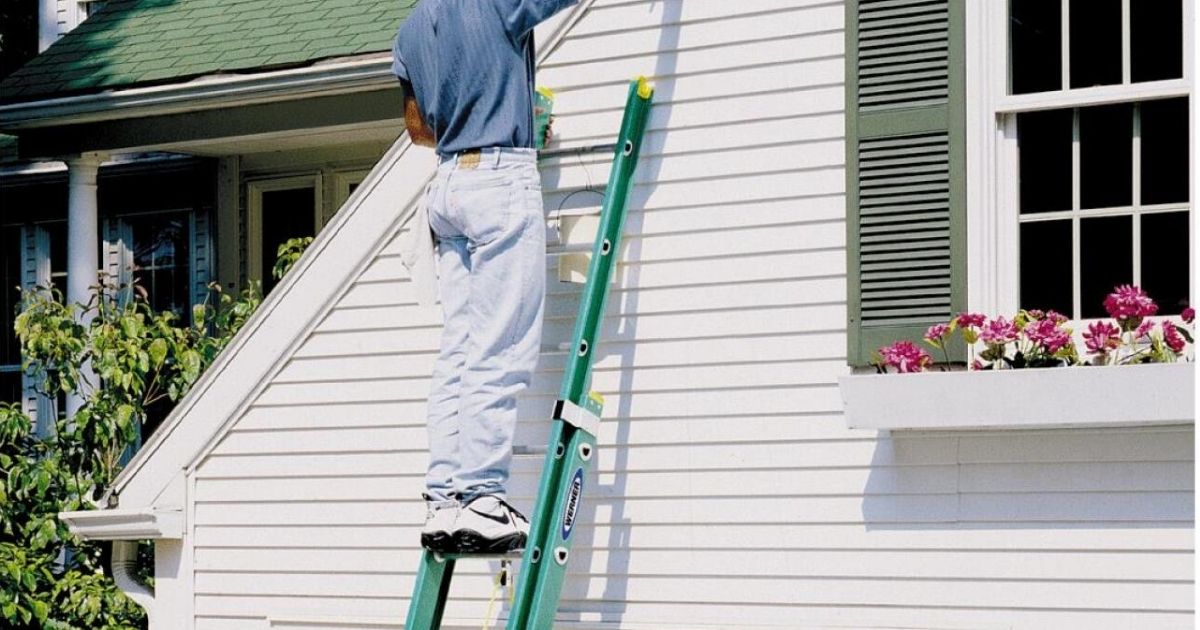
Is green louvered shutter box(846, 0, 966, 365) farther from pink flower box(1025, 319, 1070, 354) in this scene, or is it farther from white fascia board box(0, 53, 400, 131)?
white fascia board box(0, 53, 400, 131)

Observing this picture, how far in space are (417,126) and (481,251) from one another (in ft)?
1.85

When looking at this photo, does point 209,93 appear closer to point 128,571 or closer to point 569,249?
point 128,571

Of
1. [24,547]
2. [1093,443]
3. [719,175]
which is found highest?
[719,175]

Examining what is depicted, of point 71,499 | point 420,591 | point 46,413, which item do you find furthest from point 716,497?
point 46,413

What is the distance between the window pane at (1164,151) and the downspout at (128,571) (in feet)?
13.2

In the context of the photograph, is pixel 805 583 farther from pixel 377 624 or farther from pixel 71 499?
pixel 71 499

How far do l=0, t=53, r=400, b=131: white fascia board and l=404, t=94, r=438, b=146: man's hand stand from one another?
14.5 feet

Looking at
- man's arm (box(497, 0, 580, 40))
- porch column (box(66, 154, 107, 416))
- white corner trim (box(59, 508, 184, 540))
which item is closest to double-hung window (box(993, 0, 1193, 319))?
man's arm (box(497, 0, 580, 40))

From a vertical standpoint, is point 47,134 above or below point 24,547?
above

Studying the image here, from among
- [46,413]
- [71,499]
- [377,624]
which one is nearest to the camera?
[377,624]

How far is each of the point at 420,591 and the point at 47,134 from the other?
7484 millimetres

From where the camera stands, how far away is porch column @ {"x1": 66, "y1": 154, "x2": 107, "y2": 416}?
13.0 m

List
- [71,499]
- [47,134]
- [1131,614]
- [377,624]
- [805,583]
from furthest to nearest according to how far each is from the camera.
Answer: [47,134], [71,499], [377,624], [805,583], [1131,614]

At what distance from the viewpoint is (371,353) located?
7.41m
